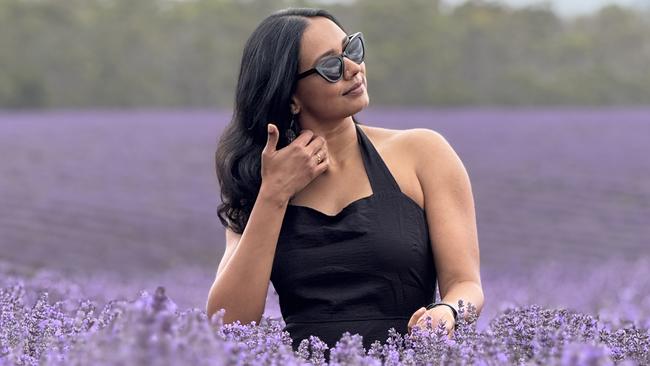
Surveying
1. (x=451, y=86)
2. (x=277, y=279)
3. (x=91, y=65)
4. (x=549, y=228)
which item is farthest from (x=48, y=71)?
(x=277, y=279)

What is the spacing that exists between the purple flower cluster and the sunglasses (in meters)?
0.66

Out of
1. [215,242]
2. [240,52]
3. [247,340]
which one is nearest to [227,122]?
[215,242]

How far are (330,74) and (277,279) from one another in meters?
0.56

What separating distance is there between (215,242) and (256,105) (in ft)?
23.2

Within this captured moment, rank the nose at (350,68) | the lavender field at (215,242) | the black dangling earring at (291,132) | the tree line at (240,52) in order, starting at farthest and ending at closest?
the tree line at (240,52) → the black dangling earring at (291,132) → the nose at (350,68) → the lavender field at (215,242)

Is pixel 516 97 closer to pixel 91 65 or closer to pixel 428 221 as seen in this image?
pixel 91 65

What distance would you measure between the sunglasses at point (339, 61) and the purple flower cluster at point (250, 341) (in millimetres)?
658

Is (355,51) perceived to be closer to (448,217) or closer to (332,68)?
(332,68)

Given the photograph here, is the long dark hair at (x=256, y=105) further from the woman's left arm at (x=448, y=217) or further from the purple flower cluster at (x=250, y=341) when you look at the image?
the purple flower cluster at (x=250, y=341)

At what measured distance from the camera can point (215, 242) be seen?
33.6 feet

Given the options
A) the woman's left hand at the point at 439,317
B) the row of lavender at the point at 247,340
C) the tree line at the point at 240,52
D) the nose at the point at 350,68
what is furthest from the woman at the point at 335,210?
the tree line at the point at 240,52

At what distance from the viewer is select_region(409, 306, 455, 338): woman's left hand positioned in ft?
8.67

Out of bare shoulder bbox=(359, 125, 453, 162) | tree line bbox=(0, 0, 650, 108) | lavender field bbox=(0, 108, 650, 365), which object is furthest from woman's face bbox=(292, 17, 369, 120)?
tree line bbox=(0, 0, 650, 108)

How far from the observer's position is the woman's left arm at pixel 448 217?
120 inches
